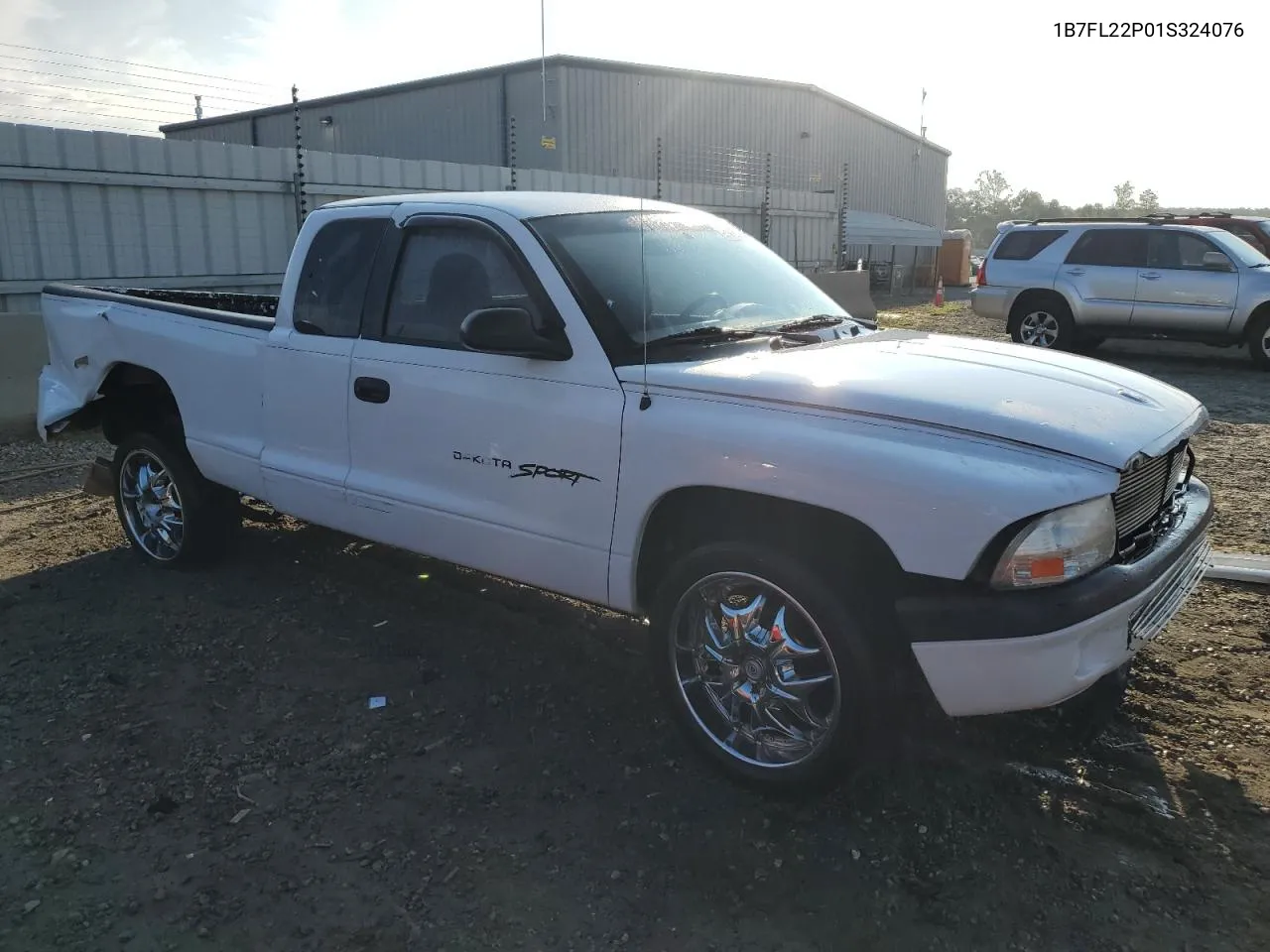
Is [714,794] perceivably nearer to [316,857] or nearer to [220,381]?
[316,857]

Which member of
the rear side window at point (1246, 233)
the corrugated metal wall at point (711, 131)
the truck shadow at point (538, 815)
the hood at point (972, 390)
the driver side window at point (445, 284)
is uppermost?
the corrugated metal wall at point (711, 131)

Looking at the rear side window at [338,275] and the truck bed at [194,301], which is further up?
the rear side window at [338,275]

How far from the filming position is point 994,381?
3232mm

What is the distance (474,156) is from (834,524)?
28.5 meters

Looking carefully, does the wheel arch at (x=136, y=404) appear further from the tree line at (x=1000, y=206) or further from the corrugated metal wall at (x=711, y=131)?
the tree line at (x=1000, y=206)

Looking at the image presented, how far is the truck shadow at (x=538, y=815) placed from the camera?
2719mm

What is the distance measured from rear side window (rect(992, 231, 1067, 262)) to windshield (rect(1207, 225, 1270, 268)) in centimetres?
199

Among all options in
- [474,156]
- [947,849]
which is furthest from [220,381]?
[474,156]

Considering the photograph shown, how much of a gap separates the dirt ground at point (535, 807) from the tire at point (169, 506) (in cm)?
59

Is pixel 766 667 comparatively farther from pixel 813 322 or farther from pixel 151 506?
pixel 151 506

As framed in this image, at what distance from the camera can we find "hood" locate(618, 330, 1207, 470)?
9.44 ft

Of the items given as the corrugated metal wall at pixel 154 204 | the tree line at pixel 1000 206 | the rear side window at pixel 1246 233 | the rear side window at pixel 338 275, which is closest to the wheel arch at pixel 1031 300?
the rear side window at pixel 1246 233

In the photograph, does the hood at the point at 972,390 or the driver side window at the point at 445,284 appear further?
the driver side window at the point at 445,284

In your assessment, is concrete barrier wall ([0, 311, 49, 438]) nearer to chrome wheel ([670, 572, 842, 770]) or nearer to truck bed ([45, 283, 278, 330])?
truck bed ([45, 283, 278, 330])
